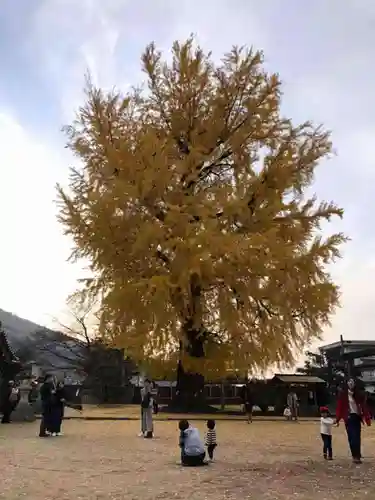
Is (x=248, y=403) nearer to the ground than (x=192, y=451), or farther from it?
farther from it

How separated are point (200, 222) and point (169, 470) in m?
12.8

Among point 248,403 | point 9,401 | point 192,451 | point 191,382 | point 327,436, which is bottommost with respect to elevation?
point 192,451

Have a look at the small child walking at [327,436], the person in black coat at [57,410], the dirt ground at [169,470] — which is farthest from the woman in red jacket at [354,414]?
the person in black coat at [57,410]

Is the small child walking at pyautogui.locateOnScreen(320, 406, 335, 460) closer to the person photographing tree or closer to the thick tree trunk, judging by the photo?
the person photographing tree

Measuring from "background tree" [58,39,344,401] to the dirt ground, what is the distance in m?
7.45

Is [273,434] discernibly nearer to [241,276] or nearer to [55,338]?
[241,276]

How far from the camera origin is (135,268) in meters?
20.8

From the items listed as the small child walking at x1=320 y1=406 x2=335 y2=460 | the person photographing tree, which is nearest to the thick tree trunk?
the person photographing tree

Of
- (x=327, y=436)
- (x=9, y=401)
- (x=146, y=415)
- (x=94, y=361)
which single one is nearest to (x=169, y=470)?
(x=327, y=436)

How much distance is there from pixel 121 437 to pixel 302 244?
12.1 m

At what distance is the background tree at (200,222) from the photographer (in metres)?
19.5

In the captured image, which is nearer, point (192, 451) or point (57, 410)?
point (192, 451)

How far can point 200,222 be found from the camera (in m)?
19.9

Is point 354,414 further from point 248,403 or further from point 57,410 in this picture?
point 248,403
